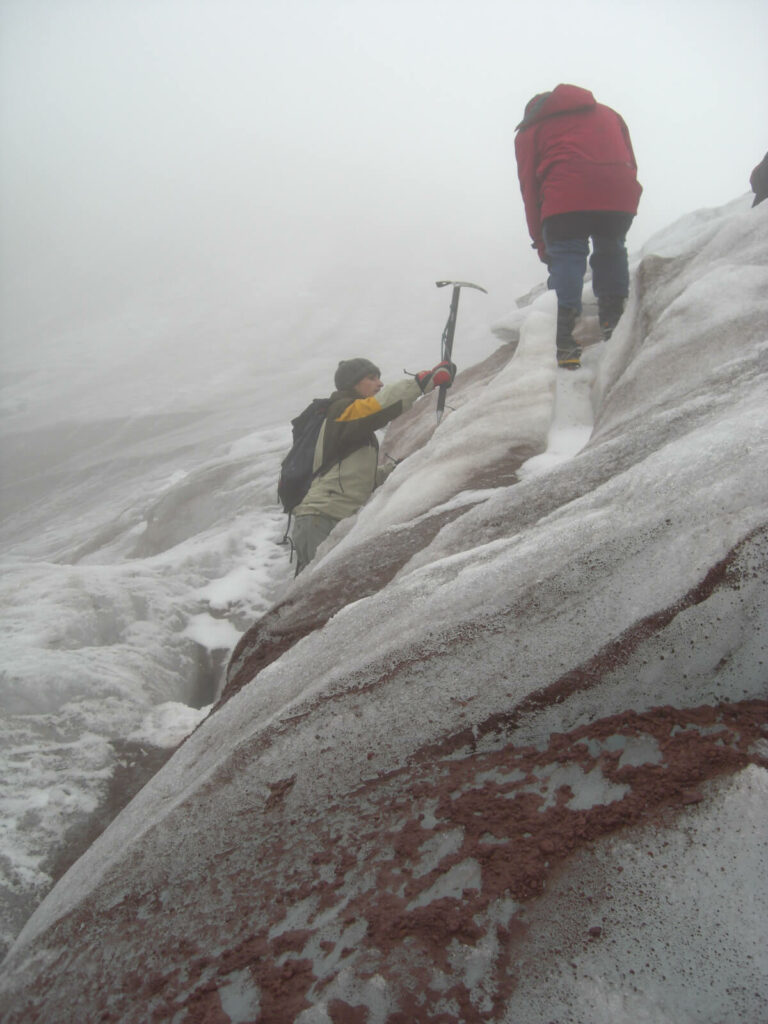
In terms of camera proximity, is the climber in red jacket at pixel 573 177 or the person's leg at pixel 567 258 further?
the person's leg at pixel 567 258

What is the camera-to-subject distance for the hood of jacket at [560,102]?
389 cm

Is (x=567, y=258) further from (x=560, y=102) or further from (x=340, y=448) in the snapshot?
(x=340, y=448)

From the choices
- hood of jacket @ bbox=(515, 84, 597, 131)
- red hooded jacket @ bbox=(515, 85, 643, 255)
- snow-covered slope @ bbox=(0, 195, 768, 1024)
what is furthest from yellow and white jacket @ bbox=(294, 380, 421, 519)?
snow-covered slope @ bbox=(0, 195, 768, 1024)

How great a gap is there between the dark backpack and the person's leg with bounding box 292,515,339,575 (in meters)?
0.21

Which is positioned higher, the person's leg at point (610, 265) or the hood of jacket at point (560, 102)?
the hood of jacket at point (560, 102)

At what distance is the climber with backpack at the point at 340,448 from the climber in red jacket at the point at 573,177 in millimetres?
1180

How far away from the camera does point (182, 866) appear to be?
1.73m

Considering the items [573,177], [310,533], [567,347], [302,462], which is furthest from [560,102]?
[310,533]

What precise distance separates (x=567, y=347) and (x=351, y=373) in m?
1.68

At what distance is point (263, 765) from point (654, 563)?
4.24ft

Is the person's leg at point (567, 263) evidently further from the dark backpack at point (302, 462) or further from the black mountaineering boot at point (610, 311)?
the dark backpack at point (302, 462)

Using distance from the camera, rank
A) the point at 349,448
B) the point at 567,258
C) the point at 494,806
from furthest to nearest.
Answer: the point at 349,448
the point at 567,258
the point at 494,806

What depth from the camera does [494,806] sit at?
1.48 m

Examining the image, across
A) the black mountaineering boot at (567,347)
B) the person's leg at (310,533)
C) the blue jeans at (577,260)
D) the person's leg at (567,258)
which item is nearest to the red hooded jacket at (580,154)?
the person's leg at (567,258)
